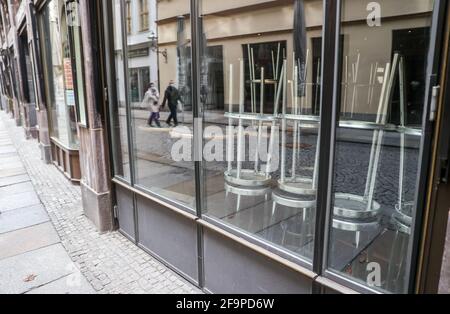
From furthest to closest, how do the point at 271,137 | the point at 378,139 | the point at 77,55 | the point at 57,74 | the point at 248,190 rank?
the point at 57,74 → the point at 77,55 → the point at 271,137 → the point at 248,190 → the point at 378,139

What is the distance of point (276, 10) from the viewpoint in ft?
12.2

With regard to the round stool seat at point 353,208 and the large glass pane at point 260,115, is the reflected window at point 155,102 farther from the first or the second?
the round stool seat at point 353,208

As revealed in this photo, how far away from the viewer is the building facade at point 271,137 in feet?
5.66

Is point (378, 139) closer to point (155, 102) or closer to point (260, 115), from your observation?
point (260, 115)

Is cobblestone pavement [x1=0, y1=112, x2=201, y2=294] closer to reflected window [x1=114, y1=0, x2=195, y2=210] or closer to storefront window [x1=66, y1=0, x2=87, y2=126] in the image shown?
reflected window [x1=114, y1=0, x2=195, y2=210]

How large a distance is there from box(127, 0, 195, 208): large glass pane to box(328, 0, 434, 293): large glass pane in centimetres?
141

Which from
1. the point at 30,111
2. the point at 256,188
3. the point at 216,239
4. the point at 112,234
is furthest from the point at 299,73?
the point at 30,111

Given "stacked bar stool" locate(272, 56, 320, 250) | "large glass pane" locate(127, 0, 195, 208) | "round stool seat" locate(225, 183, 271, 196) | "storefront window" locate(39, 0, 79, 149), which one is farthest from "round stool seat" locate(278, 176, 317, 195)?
"storefront window" locate(39, 0, 79, 149)

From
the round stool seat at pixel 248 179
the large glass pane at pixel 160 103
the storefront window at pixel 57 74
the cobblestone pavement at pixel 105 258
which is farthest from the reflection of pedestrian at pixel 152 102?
the storefront window at pixel 57 74

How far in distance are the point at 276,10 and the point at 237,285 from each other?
117 inches

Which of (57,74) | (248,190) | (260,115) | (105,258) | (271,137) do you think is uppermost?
(57,74)

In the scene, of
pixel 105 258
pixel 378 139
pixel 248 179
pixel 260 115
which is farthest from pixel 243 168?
pixel 105 258

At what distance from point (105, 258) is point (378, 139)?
9.03ft

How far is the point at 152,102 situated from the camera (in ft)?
12.1
